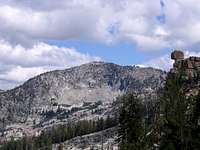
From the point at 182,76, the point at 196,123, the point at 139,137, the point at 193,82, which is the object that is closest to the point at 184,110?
the point at 196,123

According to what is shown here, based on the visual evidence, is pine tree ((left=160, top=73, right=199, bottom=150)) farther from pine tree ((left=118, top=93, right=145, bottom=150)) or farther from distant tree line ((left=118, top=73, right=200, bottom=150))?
pine tree ((left=118, top=93, right=145, bottom=150))

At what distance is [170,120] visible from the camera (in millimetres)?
63031

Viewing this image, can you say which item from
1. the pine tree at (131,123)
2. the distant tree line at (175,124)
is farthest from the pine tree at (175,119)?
the pine tree at (131,123)

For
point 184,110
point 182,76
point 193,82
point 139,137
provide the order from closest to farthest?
1. point 184,110
2. point 182,76
3. point 139,137
4. point 193,82

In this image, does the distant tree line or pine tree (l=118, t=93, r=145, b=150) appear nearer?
the distant tree line

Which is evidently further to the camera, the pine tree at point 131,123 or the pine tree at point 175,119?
the pine tree at point 131,123

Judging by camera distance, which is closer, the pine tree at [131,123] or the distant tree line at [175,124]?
the distant tree line at [175,124]

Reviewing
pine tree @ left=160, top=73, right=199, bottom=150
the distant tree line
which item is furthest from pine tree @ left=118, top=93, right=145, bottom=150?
pine tree @ left=160, top=73, right=199, bottom=150

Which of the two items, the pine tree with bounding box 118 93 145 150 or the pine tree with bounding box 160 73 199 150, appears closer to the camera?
the pine tree with bounding box 160 73 199 150

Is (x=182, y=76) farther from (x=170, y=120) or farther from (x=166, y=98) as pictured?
(x=170, y=120)

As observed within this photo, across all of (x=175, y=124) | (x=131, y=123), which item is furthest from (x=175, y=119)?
(x=131, y=123)

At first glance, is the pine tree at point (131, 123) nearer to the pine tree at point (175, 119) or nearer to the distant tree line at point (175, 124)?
the distant tree line at point (175, 124)

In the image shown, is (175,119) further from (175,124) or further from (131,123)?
(131,123)

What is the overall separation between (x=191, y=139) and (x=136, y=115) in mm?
18880
